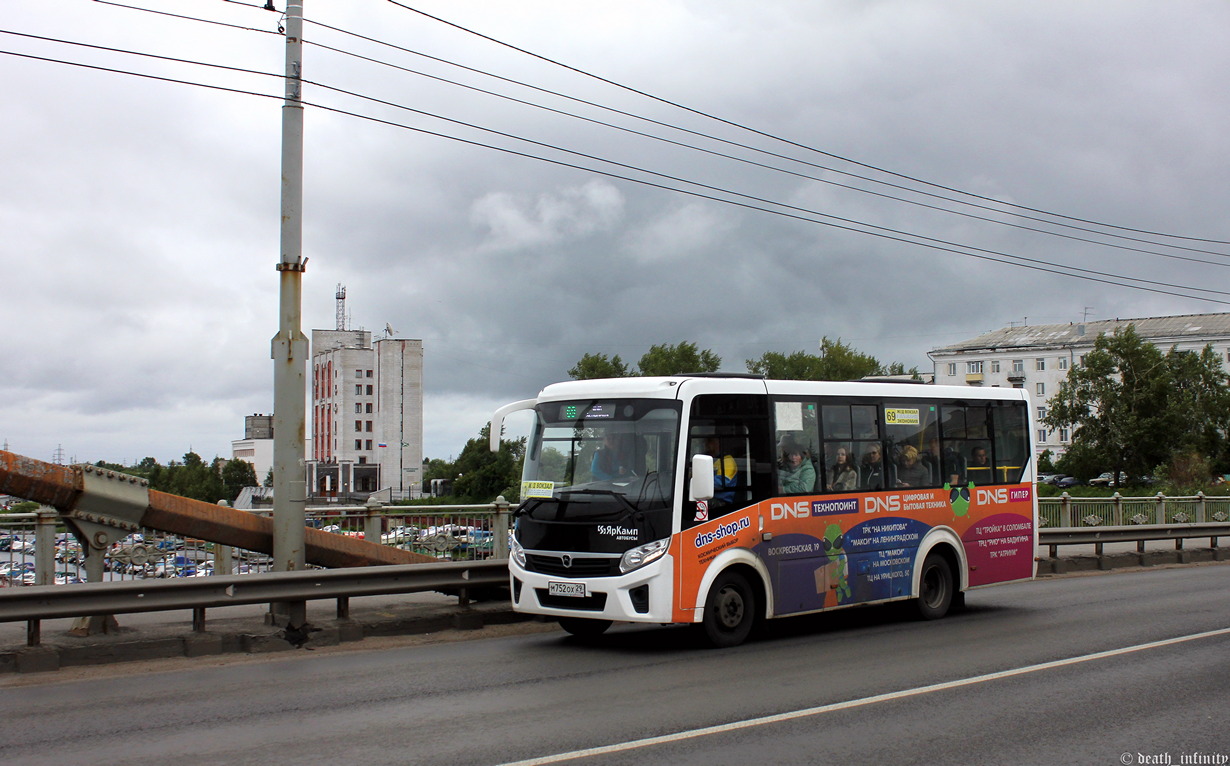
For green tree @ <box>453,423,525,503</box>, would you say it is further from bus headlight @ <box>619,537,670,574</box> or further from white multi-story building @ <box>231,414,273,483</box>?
bus headlight @ <box>619,537,670,574</box>

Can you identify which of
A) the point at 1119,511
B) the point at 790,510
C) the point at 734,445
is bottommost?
the point at 1119,511

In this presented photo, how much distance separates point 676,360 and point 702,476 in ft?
305

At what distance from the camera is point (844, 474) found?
42.9 feet

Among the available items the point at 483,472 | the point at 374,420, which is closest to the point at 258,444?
the point at 374,420

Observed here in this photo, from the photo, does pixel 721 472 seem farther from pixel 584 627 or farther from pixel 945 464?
pixel 945 464

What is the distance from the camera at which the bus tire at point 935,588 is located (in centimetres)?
1416

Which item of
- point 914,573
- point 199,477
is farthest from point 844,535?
point 199,477

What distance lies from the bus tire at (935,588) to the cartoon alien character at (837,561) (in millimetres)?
1676

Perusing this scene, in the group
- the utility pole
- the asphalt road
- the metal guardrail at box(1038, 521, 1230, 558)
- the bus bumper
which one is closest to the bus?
the bus bumper

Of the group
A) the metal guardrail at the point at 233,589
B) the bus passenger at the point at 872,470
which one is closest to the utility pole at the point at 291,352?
the metal guardrail at the point at 233,589

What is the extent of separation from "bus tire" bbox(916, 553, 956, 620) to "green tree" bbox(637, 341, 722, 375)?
87.2 metres

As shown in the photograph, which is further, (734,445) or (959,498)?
(959,498)

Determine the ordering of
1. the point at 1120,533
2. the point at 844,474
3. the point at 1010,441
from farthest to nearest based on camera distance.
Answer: the point at 1120,533
the point at 1010,441
the point at 844,474

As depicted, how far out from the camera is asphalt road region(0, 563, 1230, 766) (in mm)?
6969
